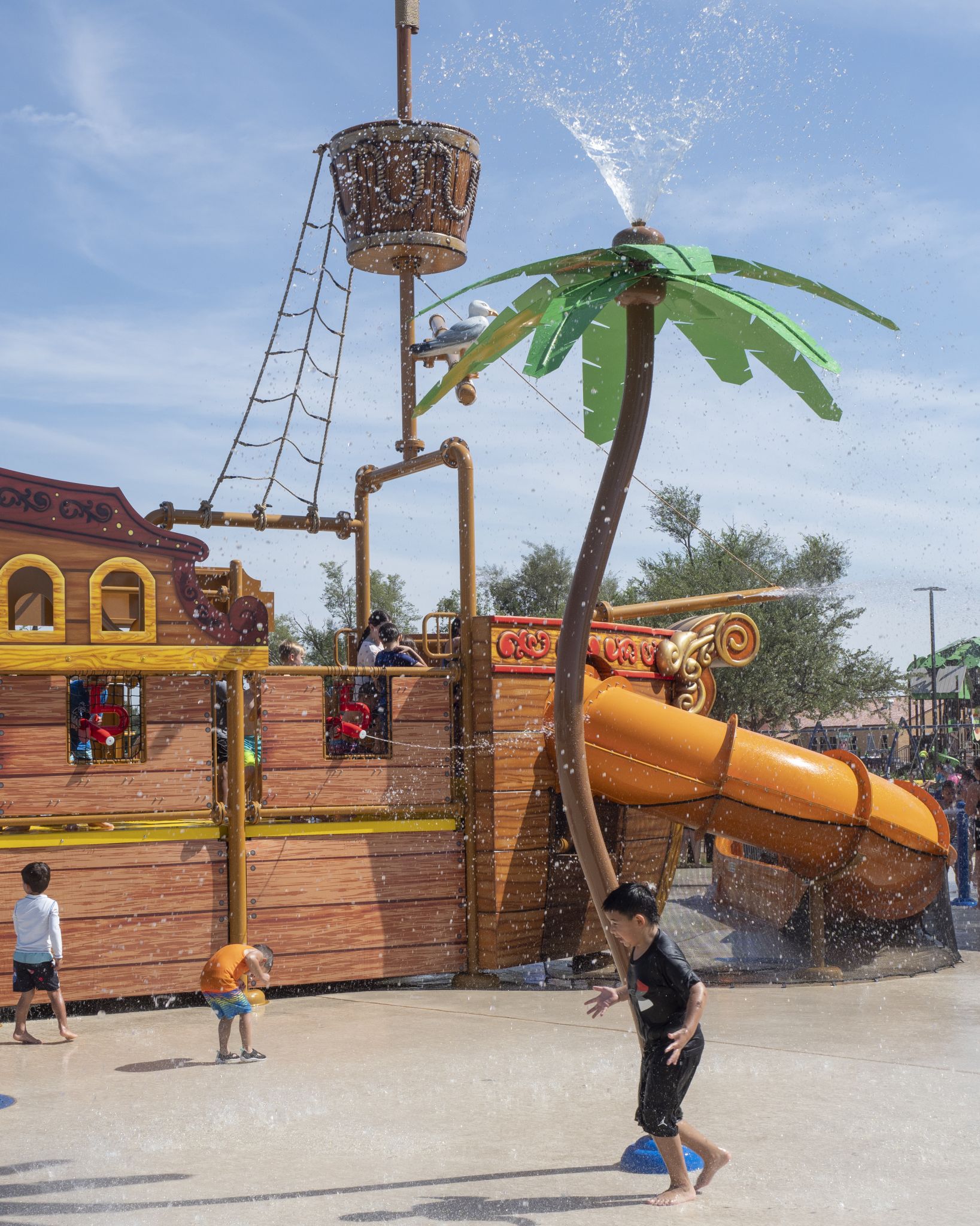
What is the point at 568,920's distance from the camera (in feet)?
32.1

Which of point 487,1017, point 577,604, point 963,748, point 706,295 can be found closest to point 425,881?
point 487,1017

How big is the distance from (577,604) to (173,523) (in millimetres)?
7242

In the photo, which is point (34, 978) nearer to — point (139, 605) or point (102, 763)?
point (102, 763)

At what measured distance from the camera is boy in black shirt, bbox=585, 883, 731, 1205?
4441 millimetres

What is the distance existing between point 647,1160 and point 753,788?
4.73m

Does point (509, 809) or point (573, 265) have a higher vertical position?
point (573, 265)

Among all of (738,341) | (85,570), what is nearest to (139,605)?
(85,570)

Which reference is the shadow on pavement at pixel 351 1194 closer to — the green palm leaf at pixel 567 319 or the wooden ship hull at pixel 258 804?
the green palm leaf at pixel 567 319

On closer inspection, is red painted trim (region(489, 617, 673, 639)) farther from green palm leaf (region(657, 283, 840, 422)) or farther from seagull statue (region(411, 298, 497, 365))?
green palm leaf (region(657, 283, 840, 422))

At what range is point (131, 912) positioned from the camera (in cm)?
860

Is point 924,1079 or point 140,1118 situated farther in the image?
point 924,1079

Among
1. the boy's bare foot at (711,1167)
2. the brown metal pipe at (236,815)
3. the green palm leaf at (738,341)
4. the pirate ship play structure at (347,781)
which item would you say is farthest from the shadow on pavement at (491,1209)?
the brown metal pipe at (236,815)

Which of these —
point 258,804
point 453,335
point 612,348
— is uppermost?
point 453,335

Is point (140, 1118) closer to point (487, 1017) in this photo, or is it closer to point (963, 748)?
point (487, 1017)
